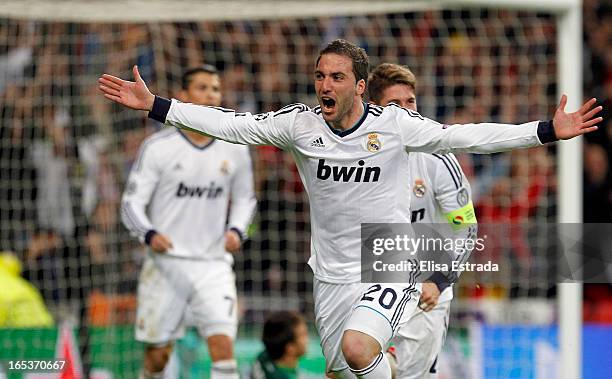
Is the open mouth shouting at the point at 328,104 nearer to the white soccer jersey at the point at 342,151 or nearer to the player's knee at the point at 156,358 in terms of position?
the white soccer jersey at the point at 342,151

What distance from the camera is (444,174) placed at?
23.6 ft

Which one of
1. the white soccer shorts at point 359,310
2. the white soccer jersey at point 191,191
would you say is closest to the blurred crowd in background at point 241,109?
the white soccer jersey at point 191,191

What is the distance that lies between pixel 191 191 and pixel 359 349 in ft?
10.7

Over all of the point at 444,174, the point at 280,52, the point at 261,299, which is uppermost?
the point at 280,52

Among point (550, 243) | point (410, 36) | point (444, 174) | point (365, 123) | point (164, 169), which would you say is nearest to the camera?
point (365, 123)

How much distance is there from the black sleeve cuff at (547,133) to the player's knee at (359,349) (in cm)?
137

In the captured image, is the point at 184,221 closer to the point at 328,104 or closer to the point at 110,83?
the point at 110,83

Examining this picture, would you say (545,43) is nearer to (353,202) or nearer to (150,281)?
(150,281)

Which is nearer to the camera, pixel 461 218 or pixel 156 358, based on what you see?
pixel 461 218

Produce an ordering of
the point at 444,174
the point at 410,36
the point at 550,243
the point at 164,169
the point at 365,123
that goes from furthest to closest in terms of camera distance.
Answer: the point at 410,36 → the point at 550,243 → the point at 164,169 → the point at 444,174 → the point at 365,123

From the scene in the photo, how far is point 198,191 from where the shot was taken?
905cm

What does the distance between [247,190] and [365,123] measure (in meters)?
2.80

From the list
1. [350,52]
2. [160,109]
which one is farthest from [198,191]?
[350,52]

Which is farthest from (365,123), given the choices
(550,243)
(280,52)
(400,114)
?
(280,52)
